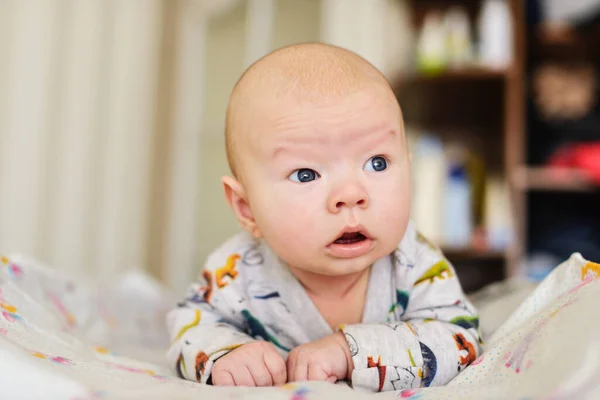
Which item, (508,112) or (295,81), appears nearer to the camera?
(295,81)

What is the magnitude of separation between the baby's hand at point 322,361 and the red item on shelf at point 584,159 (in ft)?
6.03

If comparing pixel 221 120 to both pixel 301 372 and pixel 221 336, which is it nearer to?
pixel 221 336

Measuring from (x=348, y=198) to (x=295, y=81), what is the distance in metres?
0.16

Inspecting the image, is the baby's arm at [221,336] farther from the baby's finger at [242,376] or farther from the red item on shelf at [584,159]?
the red item on shelf at [584,159]

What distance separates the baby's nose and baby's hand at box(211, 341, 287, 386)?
180mm

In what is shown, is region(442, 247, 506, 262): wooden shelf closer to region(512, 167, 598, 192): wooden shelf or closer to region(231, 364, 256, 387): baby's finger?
region(512, 167, 598, 192): wooden shelf

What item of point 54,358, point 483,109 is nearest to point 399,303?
point 54,358

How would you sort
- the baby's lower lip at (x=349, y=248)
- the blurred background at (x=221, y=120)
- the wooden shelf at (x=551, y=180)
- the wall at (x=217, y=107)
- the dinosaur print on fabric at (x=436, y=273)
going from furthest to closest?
the wall at (x=217, y=107), the wooden shelf at (x=551, y=180), the blurred background at (x=221, y=120), the dinosaur print on fabric at (x=436, y=273), the baby's lower lip at (x=349, y=248)

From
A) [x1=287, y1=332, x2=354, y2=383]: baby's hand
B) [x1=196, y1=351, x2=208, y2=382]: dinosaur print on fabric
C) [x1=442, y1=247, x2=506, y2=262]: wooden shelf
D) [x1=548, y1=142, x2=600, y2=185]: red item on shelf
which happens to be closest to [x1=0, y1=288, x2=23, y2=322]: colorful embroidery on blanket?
[x1=196, y1=351, x2=208, y2=382]: dinosaur print on fabric

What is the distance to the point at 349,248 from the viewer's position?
0.73m

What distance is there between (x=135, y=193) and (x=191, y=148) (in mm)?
562

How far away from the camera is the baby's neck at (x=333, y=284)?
86cm

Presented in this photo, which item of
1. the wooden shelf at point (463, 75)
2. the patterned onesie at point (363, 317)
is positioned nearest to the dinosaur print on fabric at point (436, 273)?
the patterned onesie at point (363, 317)

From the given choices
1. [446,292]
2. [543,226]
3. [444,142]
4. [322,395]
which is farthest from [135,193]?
[322,395]
